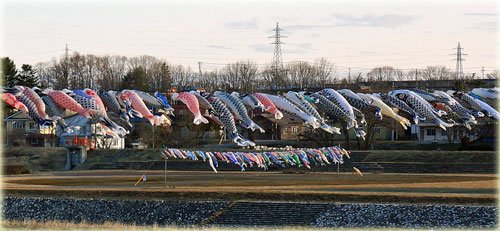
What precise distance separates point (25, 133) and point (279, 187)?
1742 inches

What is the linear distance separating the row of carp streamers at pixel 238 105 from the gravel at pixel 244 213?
33.4ft

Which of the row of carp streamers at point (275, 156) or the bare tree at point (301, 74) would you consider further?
the bare tree at point (301, 74)

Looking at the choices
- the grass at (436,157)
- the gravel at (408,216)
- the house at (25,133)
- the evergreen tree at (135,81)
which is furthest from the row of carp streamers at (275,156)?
the evergreen tree at (135,81)

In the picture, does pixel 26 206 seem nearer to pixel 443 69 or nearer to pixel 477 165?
pixel 477 165

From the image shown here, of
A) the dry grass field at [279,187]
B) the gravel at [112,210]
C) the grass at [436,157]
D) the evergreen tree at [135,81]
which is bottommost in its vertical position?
the gravel at [112,210]

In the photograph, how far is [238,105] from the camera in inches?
1923

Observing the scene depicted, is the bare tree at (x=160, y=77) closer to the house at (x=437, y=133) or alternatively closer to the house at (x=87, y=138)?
the house at (x=87, y=138)

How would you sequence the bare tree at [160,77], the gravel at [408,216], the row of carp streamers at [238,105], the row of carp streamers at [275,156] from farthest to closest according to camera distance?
the bare tree at [160,77] < the row of carp streamers at [275,156] < the row of carp streamers at [238,105] < the gravel at [408,216]

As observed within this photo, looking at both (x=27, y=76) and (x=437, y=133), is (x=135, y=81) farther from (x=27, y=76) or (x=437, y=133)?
(x=437, y=133)

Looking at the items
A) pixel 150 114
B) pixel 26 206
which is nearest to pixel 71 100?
pixel 150 114

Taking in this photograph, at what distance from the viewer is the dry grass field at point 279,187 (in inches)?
1355

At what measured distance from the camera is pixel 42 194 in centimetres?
3859

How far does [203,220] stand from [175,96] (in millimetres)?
16353

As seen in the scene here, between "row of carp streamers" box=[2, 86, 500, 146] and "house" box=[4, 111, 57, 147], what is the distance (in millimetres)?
26164
